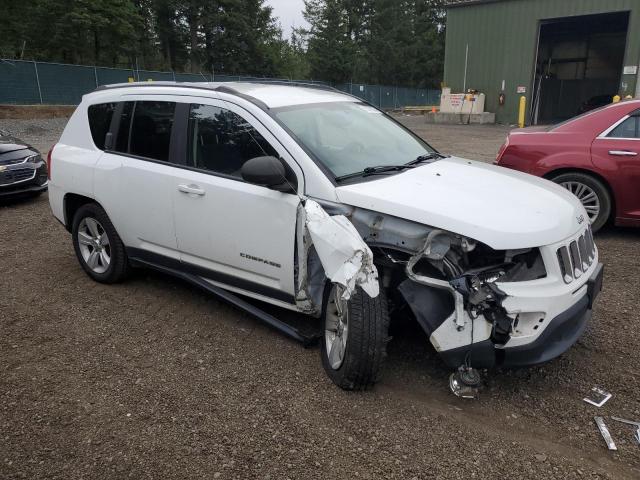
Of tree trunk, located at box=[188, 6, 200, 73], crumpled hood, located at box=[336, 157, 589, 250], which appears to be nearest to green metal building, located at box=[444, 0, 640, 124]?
crumpled hood, located at box=[336, 157, 589, 250]

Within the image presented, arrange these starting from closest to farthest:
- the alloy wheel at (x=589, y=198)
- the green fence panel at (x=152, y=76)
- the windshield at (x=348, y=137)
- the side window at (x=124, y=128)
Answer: the windshield at (x=348, y=137) → the side window at (x=124, y=128) → the alloy wheel at (x=589, y=198) → the green fence panel at (x=152, y=76)

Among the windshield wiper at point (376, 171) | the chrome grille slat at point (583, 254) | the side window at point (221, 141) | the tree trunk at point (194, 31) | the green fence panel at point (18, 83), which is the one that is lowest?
the chrome grille slat at point (583, 254)

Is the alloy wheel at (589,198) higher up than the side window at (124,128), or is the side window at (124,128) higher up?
the side window at (124,128)

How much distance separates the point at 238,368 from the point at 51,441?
1.12 metres

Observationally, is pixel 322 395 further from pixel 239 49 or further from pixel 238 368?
pixel 239 49

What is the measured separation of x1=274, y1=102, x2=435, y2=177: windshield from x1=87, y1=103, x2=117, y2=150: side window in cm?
185

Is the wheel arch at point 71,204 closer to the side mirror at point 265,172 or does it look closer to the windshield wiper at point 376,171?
the side mirror at point 265,172

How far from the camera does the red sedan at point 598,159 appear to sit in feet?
→ 18.1

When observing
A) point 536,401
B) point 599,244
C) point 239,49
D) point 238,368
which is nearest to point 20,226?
point 238,368

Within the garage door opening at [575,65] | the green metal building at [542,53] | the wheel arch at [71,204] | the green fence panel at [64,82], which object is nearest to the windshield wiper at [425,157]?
the wheel arch at [71,204]

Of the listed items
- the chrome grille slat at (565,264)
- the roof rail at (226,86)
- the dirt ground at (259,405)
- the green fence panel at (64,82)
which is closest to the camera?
the dirt ground at (259,405)

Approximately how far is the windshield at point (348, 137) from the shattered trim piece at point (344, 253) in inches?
19.6

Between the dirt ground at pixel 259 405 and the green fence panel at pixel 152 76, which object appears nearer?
the dirt ground at pixel 259 405

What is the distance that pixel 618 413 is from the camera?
112 inches
